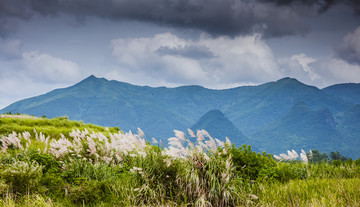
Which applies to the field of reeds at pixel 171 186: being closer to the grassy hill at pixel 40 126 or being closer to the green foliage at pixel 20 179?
the green foliage at pixel 20 179

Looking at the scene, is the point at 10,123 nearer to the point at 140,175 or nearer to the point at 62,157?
the point at 62,157

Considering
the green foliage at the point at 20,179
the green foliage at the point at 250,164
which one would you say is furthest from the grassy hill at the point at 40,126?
the green foliage at the point at 250,164

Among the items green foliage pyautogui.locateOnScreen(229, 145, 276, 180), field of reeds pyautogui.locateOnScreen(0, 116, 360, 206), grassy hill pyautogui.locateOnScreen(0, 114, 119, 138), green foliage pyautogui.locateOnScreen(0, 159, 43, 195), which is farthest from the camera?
grassy hill pyautogui.locateOnScreen(0, 114, 119, 138)

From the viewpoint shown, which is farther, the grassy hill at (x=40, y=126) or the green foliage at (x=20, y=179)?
the grassy hill at (x=40, y=126)

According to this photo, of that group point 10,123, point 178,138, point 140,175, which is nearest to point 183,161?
point 178,138

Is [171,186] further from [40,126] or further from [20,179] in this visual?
[40,126]

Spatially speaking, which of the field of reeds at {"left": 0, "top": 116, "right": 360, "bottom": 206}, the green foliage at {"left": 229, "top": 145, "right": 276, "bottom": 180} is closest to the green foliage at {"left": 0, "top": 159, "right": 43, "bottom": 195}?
the field of reeds at {"left": 0, "top": 116, "right": 360, "bottom": 206}

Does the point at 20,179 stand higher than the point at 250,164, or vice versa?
the point at 20,179

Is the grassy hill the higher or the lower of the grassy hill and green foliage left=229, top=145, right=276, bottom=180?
the higher

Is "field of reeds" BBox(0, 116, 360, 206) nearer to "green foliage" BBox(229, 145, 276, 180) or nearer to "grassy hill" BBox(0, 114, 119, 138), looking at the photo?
"green foliage" BBox(229, 145, 276, 180)

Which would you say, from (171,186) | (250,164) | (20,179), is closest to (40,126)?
(20,179)

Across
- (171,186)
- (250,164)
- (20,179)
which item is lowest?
(171,186)

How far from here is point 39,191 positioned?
5652mm

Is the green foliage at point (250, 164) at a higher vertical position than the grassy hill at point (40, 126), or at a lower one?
lower
